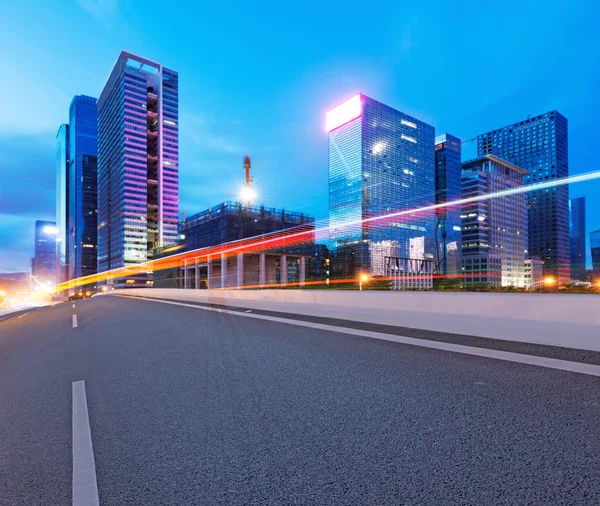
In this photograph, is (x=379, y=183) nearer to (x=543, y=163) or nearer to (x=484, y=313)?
(x=543, y=163)

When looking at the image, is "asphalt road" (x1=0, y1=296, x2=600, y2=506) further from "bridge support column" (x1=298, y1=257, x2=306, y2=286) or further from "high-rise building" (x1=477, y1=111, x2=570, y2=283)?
"high-rise building" (x1=477, y1=111, x2=570, y2=283)

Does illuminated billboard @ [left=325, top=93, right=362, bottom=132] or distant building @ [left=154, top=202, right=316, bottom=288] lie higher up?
illuminated billboard @ [left=325, top=93, right=362, bottom=132]

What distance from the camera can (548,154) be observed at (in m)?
130

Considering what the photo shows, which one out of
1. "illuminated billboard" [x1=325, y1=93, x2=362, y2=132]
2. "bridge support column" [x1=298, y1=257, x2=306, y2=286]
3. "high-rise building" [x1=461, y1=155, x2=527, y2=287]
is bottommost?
"bridge support column" [x1=298, y1=257, x2=306, y2=286]

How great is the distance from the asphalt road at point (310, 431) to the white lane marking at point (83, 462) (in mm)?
44

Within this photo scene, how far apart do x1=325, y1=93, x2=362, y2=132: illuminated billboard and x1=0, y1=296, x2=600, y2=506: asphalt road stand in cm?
8875

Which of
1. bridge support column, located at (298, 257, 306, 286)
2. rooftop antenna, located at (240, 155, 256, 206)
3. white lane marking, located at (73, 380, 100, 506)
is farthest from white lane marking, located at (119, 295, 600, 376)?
rooftop antenna, located at (240, 155, 256, 206)

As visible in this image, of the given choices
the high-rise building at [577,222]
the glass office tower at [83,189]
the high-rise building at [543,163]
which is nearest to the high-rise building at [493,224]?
the high-rise building at [543,163]

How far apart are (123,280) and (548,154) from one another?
184372mm

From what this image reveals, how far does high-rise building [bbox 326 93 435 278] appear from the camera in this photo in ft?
383

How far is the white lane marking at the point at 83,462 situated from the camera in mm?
1822

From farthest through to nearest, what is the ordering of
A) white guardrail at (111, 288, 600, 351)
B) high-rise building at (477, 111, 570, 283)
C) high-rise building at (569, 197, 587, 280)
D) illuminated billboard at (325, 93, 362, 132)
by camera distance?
high-rise building at (569, 197, 587, 280) → illuminated billboard at (325, 93, 362, 132) → high-rise building at (477, 111, 570, 283) → white guardrail at (111, 288, 600, 351)

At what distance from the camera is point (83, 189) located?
184750mm

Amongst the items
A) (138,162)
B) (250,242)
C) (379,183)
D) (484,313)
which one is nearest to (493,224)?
(379,183)
